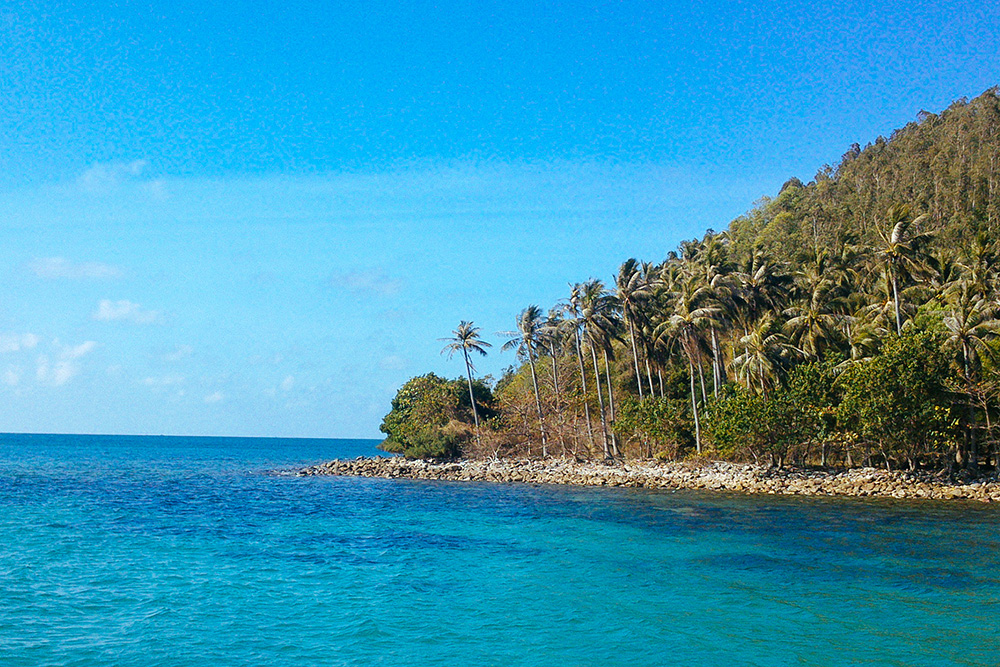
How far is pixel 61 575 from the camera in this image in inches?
827

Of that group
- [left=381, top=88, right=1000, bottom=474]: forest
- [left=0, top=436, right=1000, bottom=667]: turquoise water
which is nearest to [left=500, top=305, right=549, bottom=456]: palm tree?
[left=381, top=88, right=1000, bottom=474]: forest

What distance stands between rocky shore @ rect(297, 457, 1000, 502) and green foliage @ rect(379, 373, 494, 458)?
3598mm

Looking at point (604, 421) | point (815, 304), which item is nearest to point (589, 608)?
point (815, 304)

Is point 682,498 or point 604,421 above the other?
point 604,421

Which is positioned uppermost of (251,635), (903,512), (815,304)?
(815,304)

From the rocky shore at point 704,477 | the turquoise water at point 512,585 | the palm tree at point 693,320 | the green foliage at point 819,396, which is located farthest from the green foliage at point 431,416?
the green foliage at point 819,396

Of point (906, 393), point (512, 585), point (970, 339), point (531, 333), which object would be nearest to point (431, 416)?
point (531, 333)

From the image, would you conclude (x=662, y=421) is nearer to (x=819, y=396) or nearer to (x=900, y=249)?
(x=819, y=396)

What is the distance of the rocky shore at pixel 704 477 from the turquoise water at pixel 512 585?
3.65 m

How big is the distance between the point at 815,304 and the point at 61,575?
151 ft

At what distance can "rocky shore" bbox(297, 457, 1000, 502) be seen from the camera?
1489 inches

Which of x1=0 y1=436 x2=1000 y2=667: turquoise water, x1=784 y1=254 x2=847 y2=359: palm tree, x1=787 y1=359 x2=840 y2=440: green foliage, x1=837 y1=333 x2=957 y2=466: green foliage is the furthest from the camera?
x1=784 y1=254 x2=847 y2=359: palm tree

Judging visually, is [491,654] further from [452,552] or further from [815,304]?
[815,304]

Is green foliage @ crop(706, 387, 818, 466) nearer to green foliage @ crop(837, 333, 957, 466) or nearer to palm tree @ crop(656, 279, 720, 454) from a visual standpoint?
green foliage @ crop(837, 333, 957, 466)
